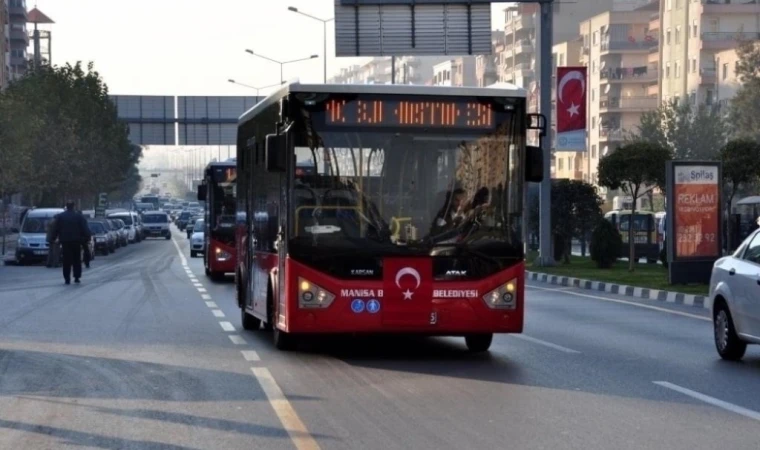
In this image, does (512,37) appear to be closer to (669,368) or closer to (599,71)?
(599,71)

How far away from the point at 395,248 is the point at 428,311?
0.69m

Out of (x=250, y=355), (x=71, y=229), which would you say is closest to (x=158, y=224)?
(x=71, y=229)

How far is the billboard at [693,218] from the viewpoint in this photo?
29344mm

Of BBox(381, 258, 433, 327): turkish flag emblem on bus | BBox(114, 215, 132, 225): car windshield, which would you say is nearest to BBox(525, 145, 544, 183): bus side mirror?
BBox(381, 258, 433, 327): turkish flag emblem on bus

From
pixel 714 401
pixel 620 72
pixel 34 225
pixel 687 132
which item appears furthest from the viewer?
pixel 620 72

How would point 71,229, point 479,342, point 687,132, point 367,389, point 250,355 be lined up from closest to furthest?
1. point 367,389
2. point 250,355
3. point 479,342
4. point 71,229
5. point 687,132

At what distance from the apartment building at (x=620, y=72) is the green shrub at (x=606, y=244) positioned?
74.0m

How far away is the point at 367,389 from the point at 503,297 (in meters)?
2.97

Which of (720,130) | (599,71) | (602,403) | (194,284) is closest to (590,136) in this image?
(599,71)

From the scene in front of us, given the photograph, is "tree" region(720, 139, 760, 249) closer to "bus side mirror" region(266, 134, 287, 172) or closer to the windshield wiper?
the windshield wiper

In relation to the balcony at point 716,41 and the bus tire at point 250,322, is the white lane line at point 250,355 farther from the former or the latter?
the balcony at point 716,41

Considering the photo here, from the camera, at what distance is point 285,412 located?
10.9 meters

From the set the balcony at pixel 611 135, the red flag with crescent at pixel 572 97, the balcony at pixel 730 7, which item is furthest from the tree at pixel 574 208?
the balcony at pixel 611 135

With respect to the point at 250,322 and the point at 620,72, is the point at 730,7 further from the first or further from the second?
the point at 250,322
